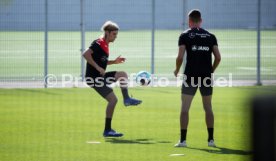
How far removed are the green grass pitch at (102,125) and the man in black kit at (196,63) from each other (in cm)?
47

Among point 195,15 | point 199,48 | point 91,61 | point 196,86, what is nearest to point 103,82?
point 91,61

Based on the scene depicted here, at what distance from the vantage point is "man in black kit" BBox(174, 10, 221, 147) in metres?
9.65

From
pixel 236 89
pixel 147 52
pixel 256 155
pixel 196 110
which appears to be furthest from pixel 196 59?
pixel 147 52

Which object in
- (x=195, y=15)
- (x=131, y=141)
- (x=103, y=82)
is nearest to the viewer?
(x=195, y=15)

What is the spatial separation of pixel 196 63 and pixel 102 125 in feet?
11.0

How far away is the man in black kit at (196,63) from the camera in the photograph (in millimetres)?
9648

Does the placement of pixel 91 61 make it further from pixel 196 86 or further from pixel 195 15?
pixel 195 15

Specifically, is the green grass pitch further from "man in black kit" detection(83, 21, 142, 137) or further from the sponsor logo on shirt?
the sponsor logo on shirt

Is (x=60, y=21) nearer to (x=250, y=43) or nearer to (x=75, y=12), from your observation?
(x=75, y=12)

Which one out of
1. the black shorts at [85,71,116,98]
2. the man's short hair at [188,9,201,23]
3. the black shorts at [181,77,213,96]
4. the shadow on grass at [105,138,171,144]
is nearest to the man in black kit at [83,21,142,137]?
the black shorts at [85,71,116,98]

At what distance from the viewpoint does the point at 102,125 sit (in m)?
12.7

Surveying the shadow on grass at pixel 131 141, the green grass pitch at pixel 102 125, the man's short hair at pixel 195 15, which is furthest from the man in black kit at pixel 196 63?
the shadow on grass at pixel 131 141

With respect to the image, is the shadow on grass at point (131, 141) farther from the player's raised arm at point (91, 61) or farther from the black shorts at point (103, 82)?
the player's raised arm at point (91, 61)

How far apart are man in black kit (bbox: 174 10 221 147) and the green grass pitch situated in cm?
47
